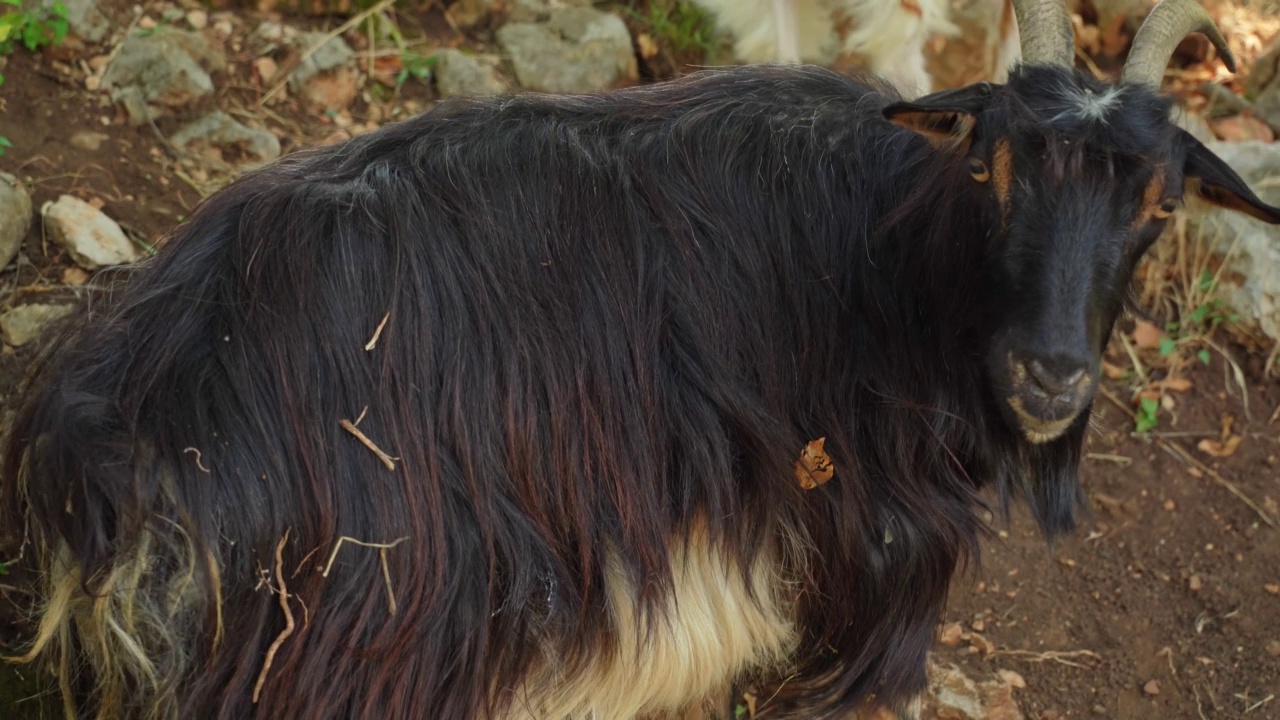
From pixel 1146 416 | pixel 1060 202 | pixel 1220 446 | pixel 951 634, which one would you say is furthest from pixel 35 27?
pixel 1220 446

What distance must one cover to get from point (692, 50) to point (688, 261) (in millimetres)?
3465

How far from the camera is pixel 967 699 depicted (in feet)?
13.3

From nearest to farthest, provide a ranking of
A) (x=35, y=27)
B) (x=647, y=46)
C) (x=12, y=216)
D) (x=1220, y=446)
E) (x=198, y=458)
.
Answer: (x=198, y=458) < (x=12, y=216) < (x=35, y=27) < (x=1220, y=446) < (x=647, y=46)

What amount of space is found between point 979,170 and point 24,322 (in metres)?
2.93

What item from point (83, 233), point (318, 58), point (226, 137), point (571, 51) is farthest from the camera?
point (571, 51)

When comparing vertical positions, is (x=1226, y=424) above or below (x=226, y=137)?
below

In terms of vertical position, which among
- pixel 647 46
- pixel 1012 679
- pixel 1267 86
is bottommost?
pixel 1012 679

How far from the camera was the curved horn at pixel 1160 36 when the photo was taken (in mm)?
3062

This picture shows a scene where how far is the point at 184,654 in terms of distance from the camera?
2.65 m

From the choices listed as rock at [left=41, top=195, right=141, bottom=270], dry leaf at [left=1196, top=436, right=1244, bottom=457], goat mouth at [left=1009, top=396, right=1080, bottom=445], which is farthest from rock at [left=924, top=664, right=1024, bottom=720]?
rock at [left=41, top=195, right=141, bottom=270]

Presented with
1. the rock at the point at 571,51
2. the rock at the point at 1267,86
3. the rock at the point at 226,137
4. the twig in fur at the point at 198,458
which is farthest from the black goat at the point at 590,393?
the rock at the point at 1267,86

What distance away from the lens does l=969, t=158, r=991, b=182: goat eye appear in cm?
282

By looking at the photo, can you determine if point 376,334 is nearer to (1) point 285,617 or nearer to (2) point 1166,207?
(1) point 285,617

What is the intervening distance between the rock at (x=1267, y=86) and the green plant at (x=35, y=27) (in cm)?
562
